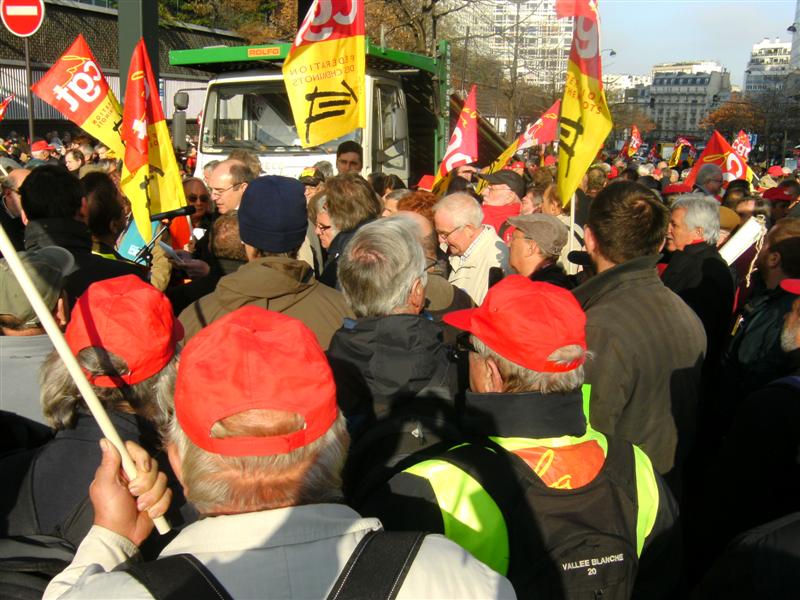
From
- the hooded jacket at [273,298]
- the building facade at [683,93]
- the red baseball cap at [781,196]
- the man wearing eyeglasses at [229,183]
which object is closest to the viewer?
the hooded jacket at [273,298]

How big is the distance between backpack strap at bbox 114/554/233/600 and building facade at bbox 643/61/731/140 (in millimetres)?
145365

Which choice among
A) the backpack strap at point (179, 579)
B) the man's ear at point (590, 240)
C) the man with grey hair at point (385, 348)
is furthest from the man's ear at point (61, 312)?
the man's ear at point (590, 240)

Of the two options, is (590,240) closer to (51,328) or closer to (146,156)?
(51,328)

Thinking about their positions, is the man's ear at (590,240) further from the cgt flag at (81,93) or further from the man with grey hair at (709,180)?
the man with grey hair at (709,180)

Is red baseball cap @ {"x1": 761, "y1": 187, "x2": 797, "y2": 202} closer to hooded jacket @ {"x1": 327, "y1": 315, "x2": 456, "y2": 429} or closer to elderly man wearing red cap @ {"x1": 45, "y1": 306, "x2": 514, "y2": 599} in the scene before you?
hooded jacket @ {"x1": 327, "y1": 315, "x2": 456, "y2": 429}

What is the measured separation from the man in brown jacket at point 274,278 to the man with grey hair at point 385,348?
507 mm

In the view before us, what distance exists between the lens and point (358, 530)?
141 centimetres

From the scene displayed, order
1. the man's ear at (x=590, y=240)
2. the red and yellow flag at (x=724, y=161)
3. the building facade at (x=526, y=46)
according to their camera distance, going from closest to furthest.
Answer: the man's ear at (x=590, y=240) → the red and yellow flag at (x=724, y=161) → the building facade at (x=526, y=46)

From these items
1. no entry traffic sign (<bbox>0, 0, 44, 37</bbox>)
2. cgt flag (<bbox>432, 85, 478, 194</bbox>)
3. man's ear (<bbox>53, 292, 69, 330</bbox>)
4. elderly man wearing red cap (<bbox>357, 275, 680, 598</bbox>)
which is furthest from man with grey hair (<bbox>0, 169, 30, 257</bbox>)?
elderly man wearing red cap (<bbox>357, 275, 680, 598</bbox>)

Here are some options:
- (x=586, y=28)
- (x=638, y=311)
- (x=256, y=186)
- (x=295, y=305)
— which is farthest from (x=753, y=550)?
(x=586, y=28)

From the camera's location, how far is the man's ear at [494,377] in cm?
213

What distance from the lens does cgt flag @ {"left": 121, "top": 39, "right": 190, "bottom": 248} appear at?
4.62 m

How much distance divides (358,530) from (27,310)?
5.29 feet

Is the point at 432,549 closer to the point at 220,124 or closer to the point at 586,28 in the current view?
the point at 586,28
